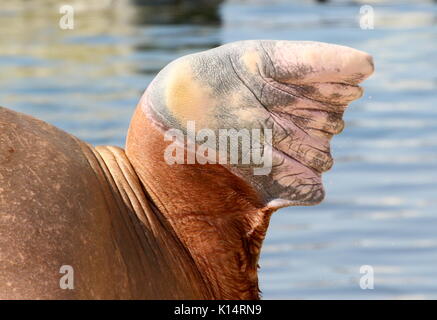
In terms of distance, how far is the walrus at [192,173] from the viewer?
8.23ft

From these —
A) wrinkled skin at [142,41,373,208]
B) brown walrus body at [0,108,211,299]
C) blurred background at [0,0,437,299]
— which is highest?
wrinkled skin at [142,41,373,208]

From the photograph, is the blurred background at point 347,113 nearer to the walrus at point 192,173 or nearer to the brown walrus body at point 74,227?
the walrus at point 192,173

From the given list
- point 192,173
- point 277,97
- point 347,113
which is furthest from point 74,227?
point 347,113

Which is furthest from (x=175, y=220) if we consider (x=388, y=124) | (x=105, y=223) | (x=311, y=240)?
(x=388, y=124)

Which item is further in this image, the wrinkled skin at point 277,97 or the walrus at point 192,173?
the wrinkled skin at point 277,97

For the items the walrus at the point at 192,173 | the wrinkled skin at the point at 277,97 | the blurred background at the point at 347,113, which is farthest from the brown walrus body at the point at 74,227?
the blurred background at the point at 347,113

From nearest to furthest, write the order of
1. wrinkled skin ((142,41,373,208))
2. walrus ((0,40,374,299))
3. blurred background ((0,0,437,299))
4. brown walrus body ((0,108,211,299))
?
brown walrus body ((0,108,211,299)) < walrus ((0,40,374,299)) < wrinkled skin ((142,41,373,208)) < blurred background ((0,0,437,299))

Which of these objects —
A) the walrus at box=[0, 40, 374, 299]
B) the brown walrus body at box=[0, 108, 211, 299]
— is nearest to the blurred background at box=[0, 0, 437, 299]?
the walrus at box=[0, 40, 374, 299]

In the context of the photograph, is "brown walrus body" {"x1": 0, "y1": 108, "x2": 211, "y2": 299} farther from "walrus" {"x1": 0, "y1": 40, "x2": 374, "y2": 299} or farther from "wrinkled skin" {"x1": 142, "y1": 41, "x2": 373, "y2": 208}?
"wrinkled skin" {"x1": 142, "y1": 41, "x2": 373, "y2": 208}

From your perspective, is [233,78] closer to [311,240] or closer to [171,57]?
[311,240]

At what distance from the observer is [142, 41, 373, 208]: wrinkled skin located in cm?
268

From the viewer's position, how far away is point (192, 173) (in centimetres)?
274

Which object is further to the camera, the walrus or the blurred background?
the blurred background
